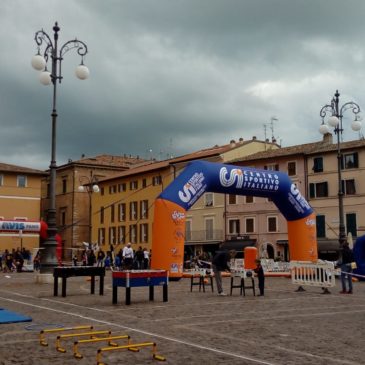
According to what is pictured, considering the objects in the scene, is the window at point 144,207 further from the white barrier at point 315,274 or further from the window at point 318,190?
the white barrier at point 315,274

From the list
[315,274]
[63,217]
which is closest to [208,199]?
[63,217]

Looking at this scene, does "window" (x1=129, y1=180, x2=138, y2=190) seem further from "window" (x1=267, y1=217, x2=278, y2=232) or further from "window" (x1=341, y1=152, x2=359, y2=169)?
"window" (x1=341, y1=152, x2=359, y2=169)

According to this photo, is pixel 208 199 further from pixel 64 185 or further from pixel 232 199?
pixel 64 185

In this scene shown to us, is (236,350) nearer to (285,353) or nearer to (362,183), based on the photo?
(285,353)

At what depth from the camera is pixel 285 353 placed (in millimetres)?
7801

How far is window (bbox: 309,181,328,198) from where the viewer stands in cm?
5044

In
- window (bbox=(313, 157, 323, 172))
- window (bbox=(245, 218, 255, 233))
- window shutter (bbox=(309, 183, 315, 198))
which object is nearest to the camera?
window (bbox=(313, 157, 323, 172))

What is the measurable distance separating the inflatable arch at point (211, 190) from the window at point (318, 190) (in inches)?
998

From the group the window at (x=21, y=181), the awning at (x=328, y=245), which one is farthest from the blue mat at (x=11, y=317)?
the window at (x=21, y=181)

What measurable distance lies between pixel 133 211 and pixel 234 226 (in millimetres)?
14187

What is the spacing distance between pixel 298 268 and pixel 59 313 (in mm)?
9727

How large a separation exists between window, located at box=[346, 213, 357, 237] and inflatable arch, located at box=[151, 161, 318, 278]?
23.0 meters

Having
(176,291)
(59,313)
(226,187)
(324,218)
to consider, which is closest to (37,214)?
(324,218)

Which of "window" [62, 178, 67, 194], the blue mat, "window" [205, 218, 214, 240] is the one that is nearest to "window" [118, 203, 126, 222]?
"window" [62, 178, 67, 194]
